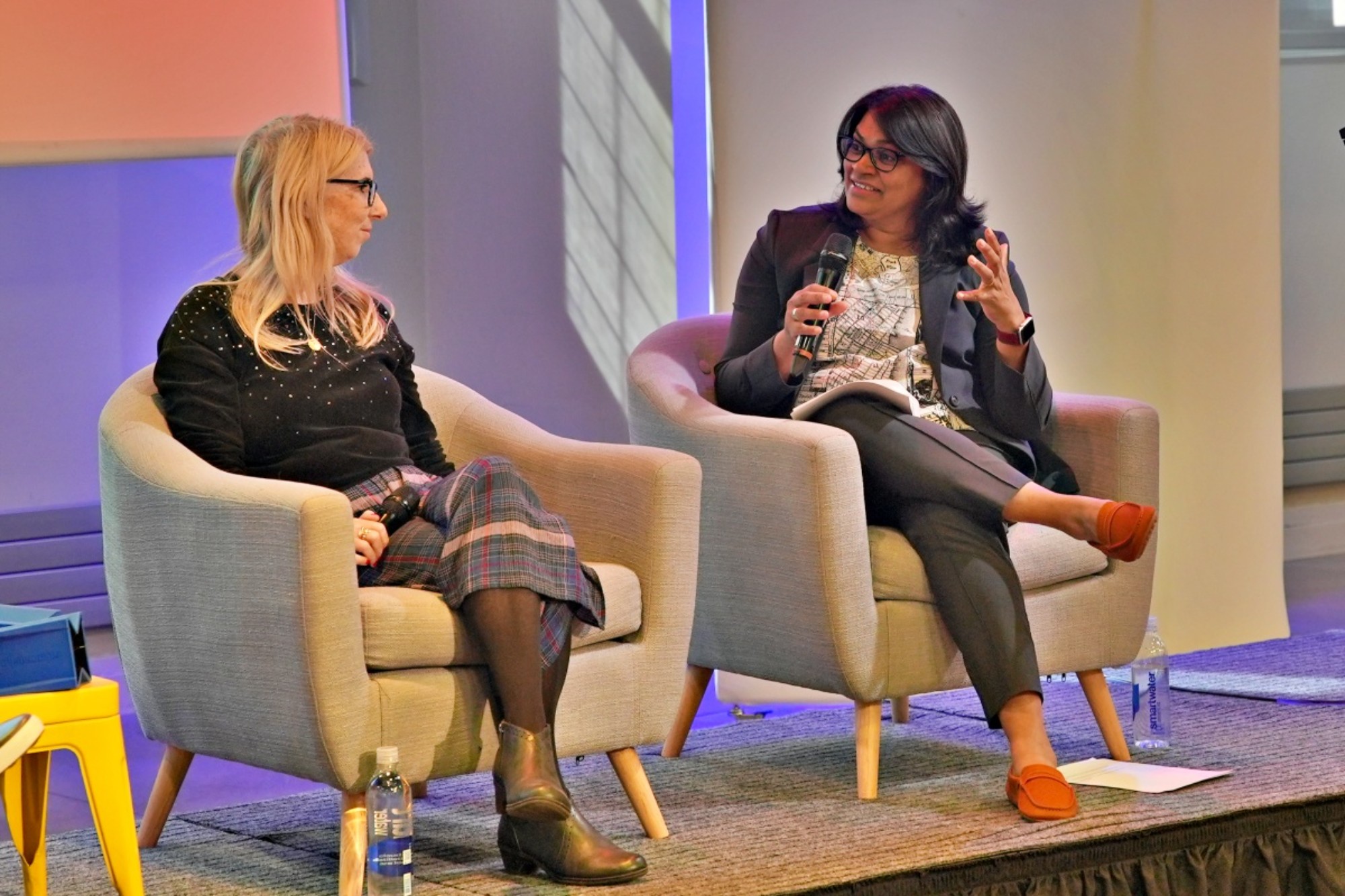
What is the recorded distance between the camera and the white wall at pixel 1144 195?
427 centimetres

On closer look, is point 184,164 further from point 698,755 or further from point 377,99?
point 698,755

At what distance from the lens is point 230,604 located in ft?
8.48

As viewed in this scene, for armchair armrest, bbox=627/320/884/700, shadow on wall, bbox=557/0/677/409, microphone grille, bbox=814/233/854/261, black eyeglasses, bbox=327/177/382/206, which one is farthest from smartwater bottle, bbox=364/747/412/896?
shadow on wall, bbox=557/0/677/409

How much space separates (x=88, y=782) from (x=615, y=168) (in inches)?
96.4

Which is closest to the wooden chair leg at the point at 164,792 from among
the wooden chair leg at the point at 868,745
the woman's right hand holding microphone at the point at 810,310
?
the wooden chair leg at the point at 868,745

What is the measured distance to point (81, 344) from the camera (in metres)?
5.09

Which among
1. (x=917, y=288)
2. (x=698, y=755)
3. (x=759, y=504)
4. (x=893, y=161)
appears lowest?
(x=698, y=755)

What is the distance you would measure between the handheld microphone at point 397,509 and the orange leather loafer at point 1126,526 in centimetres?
117

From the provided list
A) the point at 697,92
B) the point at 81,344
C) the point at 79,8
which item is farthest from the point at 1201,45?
the point at 81,344

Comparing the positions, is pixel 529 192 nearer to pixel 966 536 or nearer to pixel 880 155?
pixel 880 155

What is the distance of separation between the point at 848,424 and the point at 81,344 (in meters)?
2.80

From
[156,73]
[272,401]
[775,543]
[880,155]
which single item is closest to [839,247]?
[880,155]

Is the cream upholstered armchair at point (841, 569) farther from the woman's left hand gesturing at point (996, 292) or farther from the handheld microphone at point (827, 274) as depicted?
the woman's left hand gesturing at point (996, 292)

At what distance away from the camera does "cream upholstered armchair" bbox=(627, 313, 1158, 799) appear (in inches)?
121
